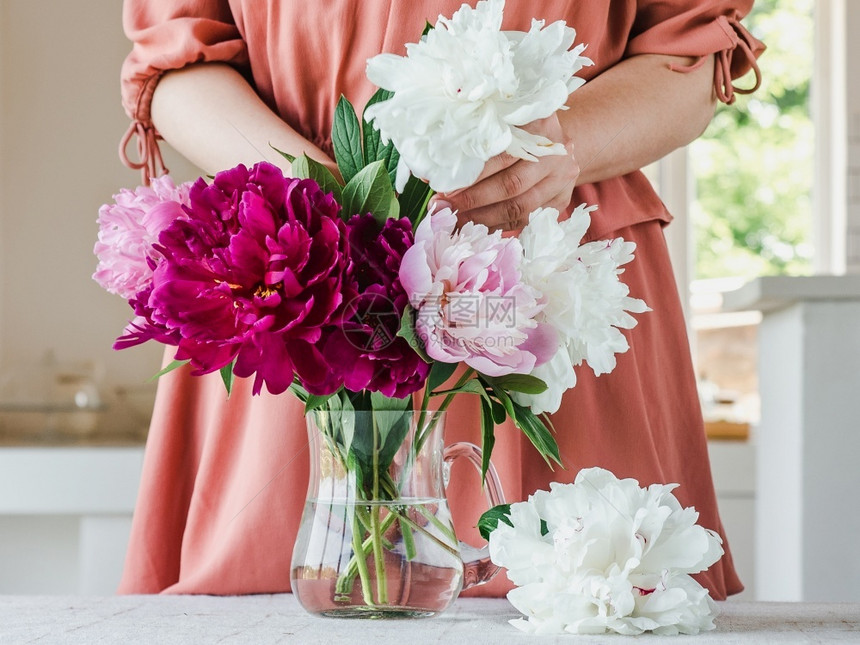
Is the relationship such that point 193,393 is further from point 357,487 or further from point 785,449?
point 785,449

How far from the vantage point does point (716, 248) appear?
2914 millimetres

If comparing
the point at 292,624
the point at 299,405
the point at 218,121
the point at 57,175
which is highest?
the point at 57,175

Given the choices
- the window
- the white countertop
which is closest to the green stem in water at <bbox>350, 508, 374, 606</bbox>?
the white countertop

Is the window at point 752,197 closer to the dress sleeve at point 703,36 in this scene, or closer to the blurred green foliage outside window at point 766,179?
the blurred green foliage outside window at point 766,179

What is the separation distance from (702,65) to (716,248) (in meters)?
2.24

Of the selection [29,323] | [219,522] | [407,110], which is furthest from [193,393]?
[29,323]

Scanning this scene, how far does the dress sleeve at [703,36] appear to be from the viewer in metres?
0.75

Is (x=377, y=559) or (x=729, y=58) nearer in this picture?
(x=377, y=559)

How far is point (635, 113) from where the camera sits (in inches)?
28.5

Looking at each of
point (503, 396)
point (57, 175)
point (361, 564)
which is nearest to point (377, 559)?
point (361, 564)

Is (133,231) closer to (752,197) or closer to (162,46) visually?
(162,46)

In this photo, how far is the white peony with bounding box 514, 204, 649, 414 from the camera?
498 mm

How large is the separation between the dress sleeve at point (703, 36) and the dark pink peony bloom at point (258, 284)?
1.32ft

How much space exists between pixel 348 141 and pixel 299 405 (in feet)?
0.84
